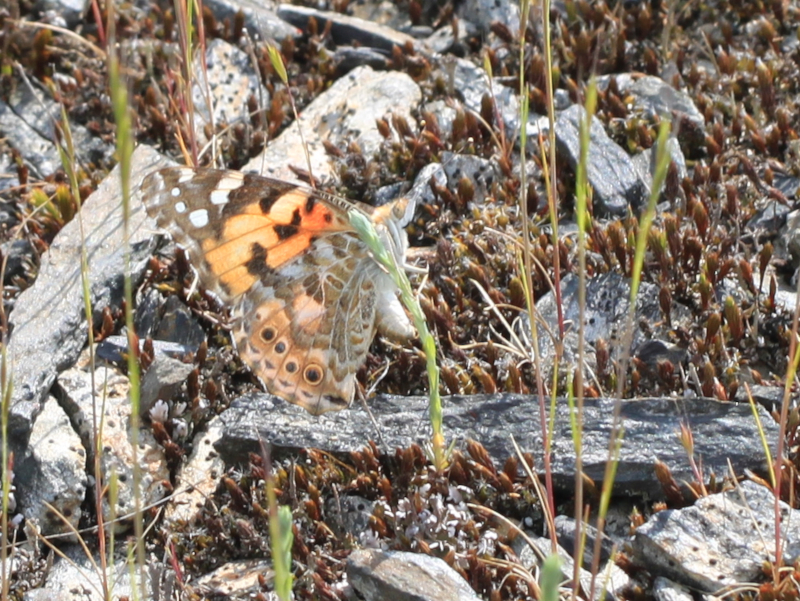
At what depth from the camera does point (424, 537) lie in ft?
14.7

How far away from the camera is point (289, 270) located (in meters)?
5.00

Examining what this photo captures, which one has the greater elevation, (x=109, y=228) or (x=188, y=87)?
(x=188, y=87)

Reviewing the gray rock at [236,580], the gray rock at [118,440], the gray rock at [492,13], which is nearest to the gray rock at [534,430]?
the gray rock at [118,440]

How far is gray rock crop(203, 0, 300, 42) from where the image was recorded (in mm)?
7977

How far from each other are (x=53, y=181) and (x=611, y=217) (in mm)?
4248

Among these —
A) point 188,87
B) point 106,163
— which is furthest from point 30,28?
point 188,87

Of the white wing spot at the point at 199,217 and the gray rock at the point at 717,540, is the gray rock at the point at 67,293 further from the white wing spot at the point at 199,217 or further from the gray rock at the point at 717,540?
the gray rock at the point at 717,540

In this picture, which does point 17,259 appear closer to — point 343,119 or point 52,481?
point 52,481

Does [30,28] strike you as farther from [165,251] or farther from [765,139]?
[765,139]

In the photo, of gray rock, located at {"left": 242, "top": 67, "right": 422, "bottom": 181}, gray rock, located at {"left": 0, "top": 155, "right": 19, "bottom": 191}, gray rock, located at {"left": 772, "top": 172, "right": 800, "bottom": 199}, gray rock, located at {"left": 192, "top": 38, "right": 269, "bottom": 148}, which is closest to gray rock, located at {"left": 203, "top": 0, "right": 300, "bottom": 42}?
gray rock, located at {"left": 192, "top": 38, "right": 269, "bottom": 148}

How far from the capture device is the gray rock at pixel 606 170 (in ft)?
19.9

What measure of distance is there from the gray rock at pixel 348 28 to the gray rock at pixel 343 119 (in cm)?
43

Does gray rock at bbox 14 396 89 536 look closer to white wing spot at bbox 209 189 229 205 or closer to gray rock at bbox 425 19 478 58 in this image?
white wing spot at bbox 209 189 229 205

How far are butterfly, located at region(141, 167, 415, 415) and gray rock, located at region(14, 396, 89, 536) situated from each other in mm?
1161
